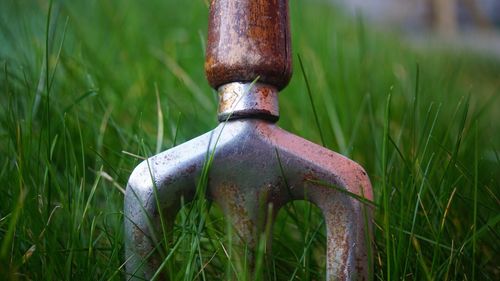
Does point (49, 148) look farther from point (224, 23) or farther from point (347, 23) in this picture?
point (347, 23)

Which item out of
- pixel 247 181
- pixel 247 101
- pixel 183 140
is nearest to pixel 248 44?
pixel 247 101

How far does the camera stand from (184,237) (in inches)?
32.6

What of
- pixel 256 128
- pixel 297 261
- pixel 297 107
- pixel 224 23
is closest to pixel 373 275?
pixel 297 261

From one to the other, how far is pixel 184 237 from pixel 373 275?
9.6 inches

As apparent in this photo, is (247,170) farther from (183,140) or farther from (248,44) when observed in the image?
(183,140)

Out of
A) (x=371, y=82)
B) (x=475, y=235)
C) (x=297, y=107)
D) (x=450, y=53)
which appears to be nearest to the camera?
(x=475, y=235)

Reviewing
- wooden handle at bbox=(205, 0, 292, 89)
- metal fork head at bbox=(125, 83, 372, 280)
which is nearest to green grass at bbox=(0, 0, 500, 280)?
metal fork head at bbox=(125, 83, 372, 280)

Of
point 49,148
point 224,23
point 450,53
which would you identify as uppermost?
point 224,23

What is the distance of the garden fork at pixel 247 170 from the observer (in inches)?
31.1

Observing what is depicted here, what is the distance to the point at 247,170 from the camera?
80cm

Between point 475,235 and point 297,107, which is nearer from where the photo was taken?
point 475,235

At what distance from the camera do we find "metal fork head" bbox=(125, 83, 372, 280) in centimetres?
79

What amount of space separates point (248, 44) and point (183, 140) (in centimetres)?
44

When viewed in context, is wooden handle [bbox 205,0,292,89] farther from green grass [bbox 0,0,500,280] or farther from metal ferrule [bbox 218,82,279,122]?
green grass [bbox 0,0,500,280]
